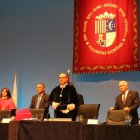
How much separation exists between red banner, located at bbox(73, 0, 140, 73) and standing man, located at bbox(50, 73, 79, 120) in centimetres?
159

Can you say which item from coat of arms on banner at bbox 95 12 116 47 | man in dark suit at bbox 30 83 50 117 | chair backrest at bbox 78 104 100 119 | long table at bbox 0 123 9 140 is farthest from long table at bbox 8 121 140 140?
coat of arms on banner at bbox 95 12 116 47

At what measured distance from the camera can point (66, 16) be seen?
7.45 m

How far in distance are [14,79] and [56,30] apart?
4.69 ft

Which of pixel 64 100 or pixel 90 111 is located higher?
pixel 64 100

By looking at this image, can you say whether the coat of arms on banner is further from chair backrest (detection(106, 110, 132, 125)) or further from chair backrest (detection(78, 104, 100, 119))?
chair backrest (detection(106, 110, 132, 125))

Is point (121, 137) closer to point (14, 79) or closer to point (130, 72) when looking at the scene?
point (130, 72)

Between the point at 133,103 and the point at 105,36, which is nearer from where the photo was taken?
the point at 133,103

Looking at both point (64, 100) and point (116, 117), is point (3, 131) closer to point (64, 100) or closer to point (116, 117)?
point (116, 117)

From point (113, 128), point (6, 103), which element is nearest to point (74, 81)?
point (6, 103)

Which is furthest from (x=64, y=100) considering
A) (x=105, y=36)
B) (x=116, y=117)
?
(x=105, y=36)

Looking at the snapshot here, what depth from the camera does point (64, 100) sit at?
5219 mm

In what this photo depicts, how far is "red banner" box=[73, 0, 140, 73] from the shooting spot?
254 inches

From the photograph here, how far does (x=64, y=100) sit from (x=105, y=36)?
6.91 ft

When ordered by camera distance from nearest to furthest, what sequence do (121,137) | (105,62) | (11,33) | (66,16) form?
(121,137), (105,62), (66,16), (11,33)
